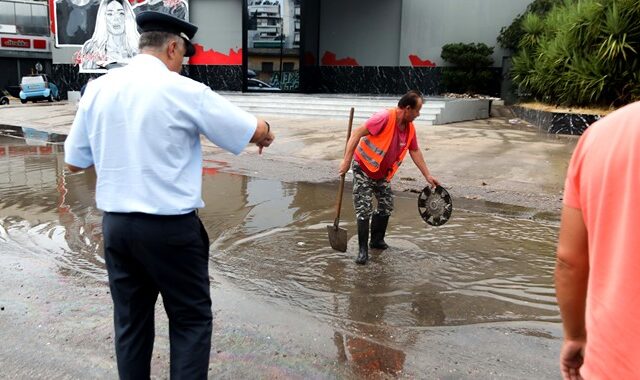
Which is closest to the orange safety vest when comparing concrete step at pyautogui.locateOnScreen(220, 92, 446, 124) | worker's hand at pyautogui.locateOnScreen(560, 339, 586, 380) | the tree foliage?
worker's hand at pyautogui.locateOnScreen(560, 339, 586, 380)

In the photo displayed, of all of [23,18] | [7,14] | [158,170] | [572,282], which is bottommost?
[572,282]

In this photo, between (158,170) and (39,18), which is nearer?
(158,170)

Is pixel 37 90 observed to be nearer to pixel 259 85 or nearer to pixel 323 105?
pixel 259 85

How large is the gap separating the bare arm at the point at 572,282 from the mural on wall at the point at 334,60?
2315 cm

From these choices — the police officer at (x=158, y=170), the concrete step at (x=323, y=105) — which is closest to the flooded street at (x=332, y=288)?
the police officer at (x=158, y=170)

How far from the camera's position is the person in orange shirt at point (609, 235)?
1.40 meters

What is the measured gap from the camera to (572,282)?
1.68m

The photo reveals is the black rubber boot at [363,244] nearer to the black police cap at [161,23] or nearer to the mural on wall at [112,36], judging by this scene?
the black police cap at [161,23]

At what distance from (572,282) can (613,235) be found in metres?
0.27

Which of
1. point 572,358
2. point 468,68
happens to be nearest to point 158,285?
point 572,358

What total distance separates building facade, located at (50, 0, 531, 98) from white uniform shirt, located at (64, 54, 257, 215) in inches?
804

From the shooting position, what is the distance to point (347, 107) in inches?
717

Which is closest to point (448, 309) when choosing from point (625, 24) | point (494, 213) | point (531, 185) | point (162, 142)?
point (162, 142)

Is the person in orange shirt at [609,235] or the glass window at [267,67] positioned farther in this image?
the glass window at [267,67]
